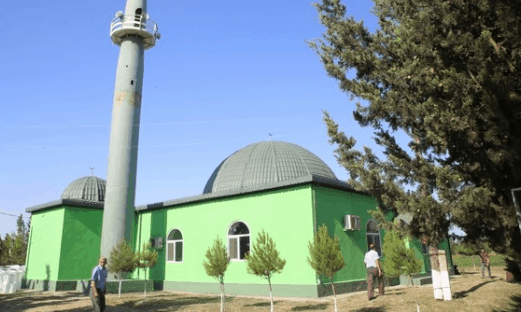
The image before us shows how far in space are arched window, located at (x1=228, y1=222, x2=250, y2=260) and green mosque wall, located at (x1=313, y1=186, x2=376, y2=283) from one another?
4.00m

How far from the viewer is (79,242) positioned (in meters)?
22.7

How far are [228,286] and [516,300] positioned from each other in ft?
37.8

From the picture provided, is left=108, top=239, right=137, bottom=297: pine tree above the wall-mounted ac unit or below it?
below

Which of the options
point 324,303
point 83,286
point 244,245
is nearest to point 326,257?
point 324,303

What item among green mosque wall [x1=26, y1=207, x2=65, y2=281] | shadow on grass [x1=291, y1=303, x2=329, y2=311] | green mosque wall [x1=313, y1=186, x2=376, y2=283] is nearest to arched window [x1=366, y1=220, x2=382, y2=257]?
green mosque wall [x1=313, y1=186, x2=376, y2=283]

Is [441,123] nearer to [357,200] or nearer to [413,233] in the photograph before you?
[413,233]

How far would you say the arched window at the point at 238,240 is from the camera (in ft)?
58.6

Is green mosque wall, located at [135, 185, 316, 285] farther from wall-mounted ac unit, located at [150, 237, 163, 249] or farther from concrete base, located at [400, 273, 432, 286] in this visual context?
concrete base, located at [400, 273, 432, 286]

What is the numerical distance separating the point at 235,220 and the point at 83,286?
9900 millimetres

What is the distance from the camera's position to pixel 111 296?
1786cm

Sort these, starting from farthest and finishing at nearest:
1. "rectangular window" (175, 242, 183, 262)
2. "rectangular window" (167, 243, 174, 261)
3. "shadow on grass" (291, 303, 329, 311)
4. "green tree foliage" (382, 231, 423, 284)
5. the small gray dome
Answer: the small gray dome, "rectangular window" (167, 243, 174, 261), "rectangular window" (175, 242, 183, 262), "green tree foliage" (382, 231, 423, 284), "shadow on grass" (291, 303, 329, 311)

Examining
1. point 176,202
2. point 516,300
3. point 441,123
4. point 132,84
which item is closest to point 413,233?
point 441,123

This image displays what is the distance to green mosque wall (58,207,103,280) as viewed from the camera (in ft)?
71.9

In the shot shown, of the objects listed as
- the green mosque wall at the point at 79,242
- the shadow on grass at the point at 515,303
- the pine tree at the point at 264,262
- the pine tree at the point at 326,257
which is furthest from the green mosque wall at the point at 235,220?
the shadow on grass at the point at 515,303
